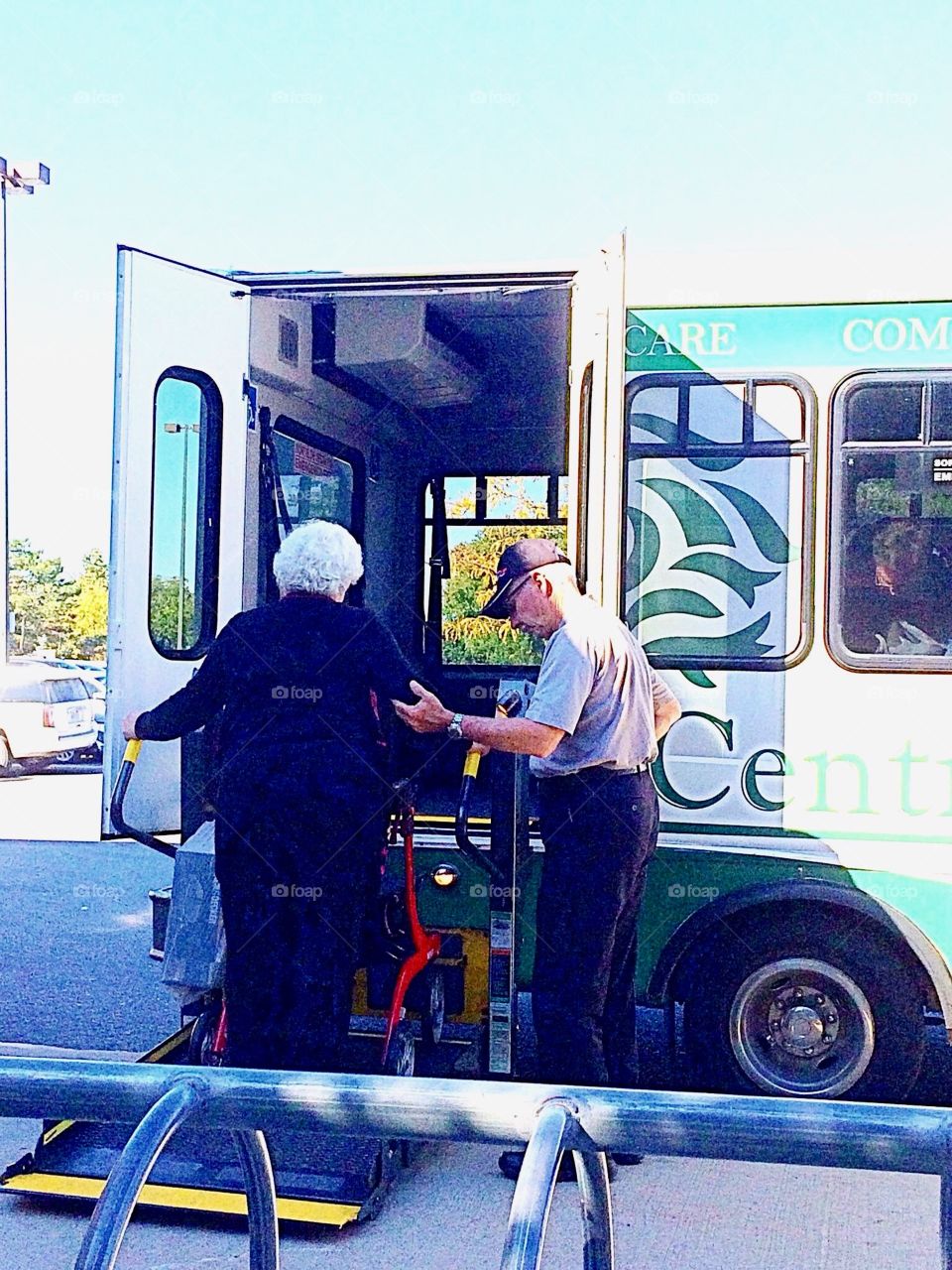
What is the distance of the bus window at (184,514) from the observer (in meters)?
5.05

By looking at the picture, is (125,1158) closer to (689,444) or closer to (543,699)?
(543,699)

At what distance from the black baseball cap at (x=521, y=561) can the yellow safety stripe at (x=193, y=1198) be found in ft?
6.08

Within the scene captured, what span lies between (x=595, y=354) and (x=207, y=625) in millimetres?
1894

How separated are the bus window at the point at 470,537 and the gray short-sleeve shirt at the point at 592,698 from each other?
11.0ft

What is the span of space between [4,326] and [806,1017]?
1618cm

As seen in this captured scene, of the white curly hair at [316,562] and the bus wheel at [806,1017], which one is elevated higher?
the white curly hair at [316,562]

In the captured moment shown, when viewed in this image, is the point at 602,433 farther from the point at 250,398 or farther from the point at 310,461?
the point at 310,461

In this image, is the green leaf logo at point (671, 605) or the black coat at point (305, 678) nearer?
the black coat at point (305, 678)

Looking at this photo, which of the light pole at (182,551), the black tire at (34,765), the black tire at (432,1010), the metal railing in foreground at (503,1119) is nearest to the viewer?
the metal railing in foreground at (503,1119)

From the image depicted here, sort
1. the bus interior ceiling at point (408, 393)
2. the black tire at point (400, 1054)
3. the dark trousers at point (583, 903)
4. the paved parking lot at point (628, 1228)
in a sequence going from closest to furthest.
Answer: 1. the paved parking lot at point (628, 1228)
2. the dark trousers at point (583, 903)
3. the black tire at point (400, 1054)
4. the bus interior ceiling at point (408, 393)

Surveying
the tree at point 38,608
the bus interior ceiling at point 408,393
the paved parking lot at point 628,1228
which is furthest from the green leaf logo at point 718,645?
the tree at point 38,608

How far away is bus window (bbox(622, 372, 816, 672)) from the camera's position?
4.68 metres

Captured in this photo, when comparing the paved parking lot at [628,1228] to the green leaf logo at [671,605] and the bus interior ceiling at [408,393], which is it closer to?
the green leaf logo at [671,605]

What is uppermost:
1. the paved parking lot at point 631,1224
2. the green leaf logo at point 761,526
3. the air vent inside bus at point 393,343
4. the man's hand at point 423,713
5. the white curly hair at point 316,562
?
the air vent inside bus at point 393,343
